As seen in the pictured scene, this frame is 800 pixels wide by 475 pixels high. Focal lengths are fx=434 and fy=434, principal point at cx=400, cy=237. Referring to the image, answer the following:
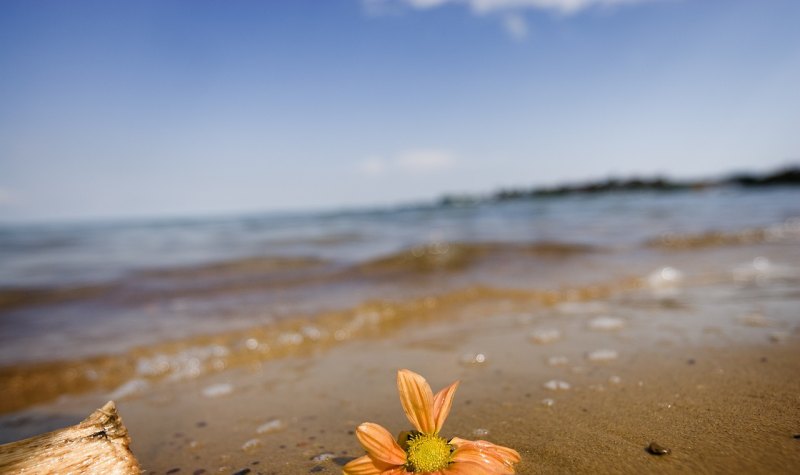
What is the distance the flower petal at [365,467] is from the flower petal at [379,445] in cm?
2

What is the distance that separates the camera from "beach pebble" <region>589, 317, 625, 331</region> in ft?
11.0

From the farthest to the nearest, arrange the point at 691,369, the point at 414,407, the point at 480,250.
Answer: the point at 480,250
the point at 691,369
the point at 414,407

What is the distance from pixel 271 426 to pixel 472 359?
4.41ft

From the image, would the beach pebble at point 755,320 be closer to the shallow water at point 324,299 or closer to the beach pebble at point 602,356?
the shallow water at point 324,299

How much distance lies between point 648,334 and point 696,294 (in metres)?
1.87

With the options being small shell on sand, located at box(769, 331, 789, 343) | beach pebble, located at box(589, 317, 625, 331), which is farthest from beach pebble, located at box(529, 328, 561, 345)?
small shell on sand, located at box(769, 331, 789, 343)

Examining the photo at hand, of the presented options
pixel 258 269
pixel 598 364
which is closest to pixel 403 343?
pixel 598 364

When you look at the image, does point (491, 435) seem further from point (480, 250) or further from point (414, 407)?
point (480, 250)

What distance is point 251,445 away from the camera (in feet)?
6.40

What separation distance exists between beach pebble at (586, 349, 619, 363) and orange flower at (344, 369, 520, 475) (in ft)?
4.79

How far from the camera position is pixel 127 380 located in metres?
3.23

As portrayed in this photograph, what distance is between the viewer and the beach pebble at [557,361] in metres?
2.61

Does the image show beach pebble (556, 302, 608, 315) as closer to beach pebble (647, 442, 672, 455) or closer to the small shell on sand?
the small shell on sand

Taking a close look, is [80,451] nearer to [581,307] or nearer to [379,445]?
[379,445]
